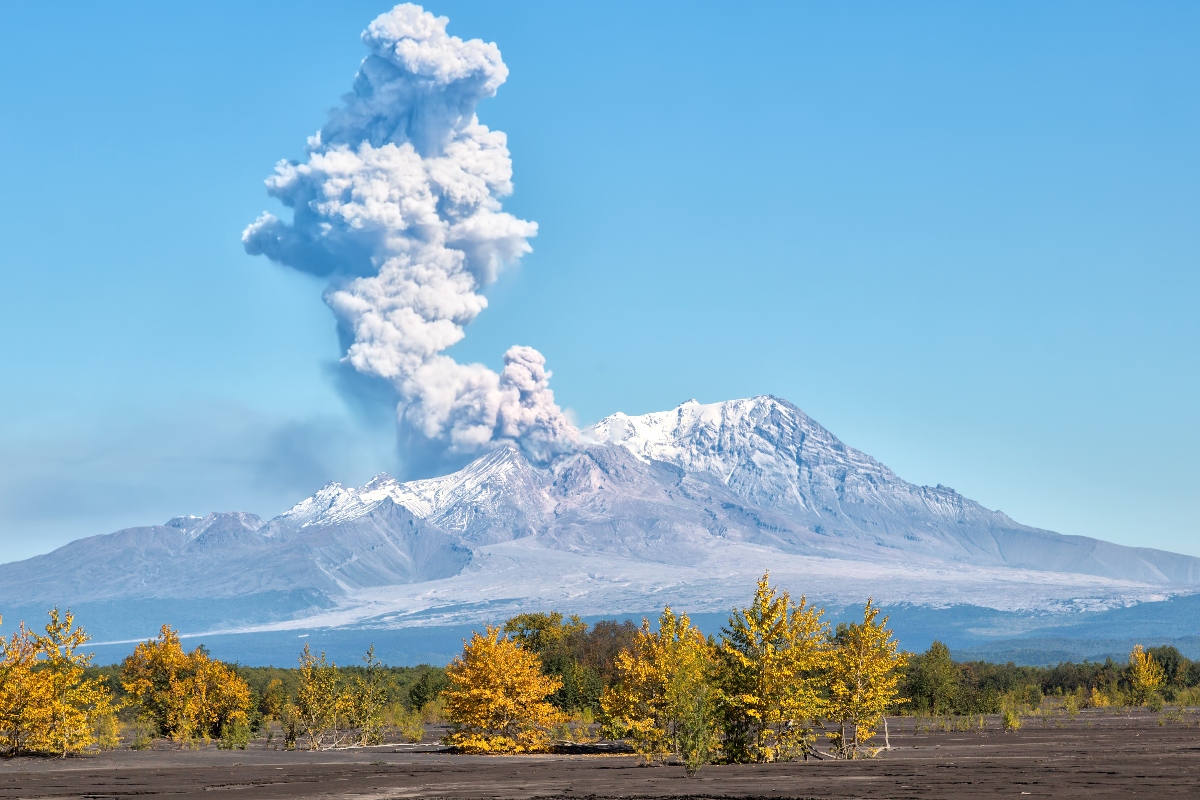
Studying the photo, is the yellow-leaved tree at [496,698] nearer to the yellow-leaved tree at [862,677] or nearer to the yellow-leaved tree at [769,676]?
the yellow-leaved tree at [769,676]

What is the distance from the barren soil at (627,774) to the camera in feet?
108

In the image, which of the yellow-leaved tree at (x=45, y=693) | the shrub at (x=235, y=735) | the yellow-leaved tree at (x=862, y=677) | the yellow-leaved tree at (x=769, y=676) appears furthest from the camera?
the shrub at (x=235, y=735)

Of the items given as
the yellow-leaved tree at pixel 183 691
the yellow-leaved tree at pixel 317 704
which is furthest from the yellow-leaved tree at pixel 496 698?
the yellow-leaved tree at pixel 183 691

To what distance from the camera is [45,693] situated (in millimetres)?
44250

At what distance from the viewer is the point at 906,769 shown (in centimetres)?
3950

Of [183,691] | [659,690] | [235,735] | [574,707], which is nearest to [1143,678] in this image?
[574,707]

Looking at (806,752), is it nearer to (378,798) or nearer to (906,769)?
(906,769)

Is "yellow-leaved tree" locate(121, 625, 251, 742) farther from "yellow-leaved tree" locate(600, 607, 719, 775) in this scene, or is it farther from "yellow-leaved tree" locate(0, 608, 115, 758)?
"yellow-leaved tree" locate(600, 607, 719, 775)

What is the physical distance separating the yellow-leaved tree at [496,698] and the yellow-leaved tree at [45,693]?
1442cm

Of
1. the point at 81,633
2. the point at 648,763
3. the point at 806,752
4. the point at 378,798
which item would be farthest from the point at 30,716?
the point at 806,752

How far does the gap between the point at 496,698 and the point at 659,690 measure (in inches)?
377

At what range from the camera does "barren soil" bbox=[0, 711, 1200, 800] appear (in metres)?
33.0

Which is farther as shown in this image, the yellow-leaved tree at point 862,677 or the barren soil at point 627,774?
the yellow-leaved tree at point 862,677

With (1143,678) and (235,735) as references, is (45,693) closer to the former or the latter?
(235,735)
